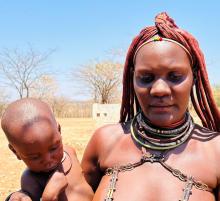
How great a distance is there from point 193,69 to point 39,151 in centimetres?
91

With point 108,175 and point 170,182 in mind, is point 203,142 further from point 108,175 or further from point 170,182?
point 108,175

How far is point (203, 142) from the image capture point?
221cm

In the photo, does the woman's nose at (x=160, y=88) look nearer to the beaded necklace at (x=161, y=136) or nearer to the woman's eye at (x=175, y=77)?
the woman's eye at (x=175, y=77)

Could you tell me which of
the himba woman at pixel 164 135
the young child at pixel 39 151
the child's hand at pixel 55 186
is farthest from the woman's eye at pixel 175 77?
the child's hand at pixel 55 186

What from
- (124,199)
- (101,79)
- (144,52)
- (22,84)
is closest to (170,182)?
(124,199)

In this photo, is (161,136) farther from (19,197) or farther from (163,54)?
(19,197)

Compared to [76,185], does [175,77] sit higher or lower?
higher

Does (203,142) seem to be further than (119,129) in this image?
No

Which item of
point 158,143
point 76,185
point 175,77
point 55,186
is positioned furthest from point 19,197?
point 175,77

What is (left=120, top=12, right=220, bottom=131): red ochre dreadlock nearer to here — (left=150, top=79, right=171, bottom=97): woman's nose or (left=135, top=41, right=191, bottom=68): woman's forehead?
(left=135, top=41, right=191, bottom=68): woman's forehead

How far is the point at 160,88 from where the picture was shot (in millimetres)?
2066

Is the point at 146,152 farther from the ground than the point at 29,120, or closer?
closer

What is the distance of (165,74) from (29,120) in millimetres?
697

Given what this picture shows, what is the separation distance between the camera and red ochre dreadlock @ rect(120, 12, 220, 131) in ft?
7.28
